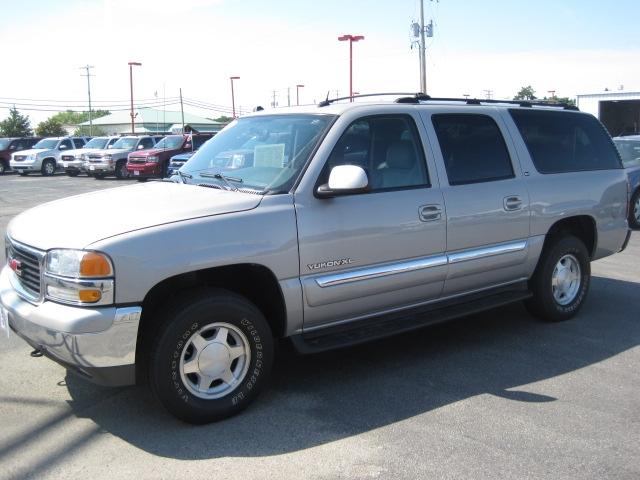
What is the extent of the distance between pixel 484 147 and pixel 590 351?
71.7 inches

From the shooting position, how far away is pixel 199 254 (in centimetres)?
370

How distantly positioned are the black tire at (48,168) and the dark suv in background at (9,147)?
3.28 m

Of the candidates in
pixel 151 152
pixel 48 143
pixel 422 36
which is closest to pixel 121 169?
pixel 151 152

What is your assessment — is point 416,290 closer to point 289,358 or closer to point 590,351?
point 289,358

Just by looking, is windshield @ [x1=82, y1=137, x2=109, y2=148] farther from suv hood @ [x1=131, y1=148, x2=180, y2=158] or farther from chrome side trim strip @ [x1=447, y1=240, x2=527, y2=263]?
chrome side trim strip @ [x1=447, y1=240, x2=527, y2=263]

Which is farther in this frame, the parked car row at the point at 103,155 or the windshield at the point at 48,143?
the windshield at the point at 48,143

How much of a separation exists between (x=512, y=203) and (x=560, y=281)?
1.13 meters

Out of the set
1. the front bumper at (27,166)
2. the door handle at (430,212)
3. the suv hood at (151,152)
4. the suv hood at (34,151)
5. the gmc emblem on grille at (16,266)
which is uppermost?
the suv hood at (34,151)

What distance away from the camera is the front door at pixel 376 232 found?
416 centimetres

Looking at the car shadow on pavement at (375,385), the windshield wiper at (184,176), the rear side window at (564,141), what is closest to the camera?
the car shadow on pavement at (375,385)

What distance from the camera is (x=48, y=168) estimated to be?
31078 mm

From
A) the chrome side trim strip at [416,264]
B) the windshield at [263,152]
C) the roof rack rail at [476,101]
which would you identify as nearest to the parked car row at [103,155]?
the roof rack rail at [476,101]

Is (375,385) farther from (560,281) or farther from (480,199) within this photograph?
(560,281)

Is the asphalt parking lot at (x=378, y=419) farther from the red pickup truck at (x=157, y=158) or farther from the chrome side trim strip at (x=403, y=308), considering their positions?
the red pickup truck at (x=157, y=158)
